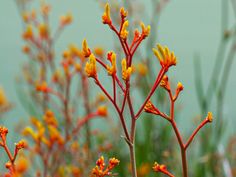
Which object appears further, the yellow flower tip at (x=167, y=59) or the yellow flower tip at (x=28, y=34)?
the yellow flower tip at (x=28, y=34)

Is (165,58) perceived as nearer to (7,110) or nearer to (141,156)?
(141,156)

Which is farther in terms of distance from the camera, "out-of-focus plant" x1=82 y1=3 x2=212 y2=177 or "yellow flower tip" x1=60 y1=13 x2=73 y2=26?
"yellow flower tip" x1=60 y1=13 x2=73 y2=26

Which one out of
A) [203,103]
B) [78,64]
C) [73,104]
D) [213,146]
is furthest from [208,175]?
[78,64]

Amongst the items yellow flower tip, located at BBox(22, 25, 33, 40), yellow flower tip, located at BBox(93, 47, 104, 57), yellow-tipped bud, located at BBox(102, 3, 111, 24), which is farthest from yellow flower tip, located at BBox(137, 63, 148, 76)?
yellow-tipped bud, located at BBox(102, 3, 111, 24)

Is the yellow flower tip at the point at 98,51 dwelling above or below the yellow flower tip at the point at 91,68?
above

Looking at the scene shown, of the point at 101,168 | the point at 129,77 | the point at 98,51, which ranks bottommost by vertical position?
the point at 101,168

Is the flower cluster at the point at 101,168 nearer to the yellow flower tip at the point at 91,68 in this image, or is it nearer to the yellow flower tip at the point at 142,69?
the yellow flower tip at the point at 91,68

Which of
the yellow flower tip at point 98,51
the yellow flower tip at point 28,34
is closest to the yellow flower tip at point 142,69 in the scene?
the yellow flower tip at point 98,51

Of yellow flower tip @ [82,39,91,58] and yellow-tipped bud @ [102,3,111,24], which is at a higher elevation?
yellow-tipped bud @ [102,3,111,24]

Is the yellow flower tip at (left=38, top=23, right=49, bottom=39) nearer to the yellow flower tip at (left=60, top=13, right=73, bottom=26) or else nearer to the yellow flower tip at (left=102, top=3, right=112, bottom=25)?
the yellow flower tip at (left=60, top=13, right=73, bottom=26)

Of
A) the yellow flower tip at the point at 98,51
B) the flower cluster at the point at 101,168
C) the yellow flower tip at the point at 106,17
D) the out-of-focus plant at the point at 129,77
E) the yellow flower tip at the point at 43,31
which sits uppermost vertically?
the yellow flower tip at the point at 43,31

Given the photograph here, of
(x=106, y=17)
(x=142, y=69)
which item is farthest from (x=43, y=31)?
(x=106, y=17)

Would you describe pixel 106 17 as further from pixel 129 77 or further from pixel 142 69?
pixel 142 69
